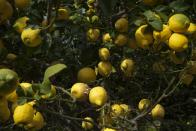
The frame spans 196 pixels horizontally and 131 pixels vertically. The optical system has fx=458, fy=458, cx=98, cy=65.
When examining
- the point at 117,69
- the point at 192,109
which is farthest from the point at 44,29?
the point at 192,109

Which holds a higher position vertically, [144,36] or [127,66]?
[144,36]

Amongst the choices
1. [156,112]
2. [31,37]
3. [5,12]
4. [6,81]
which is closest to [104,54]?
[156,112]

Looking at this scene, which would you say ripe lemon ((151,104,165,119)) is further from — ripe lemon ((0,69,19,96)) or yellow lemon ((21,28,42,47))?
ripe lemon ((0,69,19,96))

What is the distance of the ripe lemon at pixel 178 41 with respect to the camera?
228 cm

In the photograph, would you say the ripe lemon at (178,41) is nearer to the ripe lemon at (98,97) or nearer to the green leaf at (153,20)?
the green leaf at (153,20)

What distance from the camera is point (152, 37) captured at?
8.02 feet

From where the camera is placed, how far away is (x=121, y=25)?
269 centimetres

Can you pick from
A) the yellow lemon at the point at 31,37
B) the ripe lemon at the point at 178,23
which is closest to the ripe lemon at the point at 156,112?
the ripe lemon at the point at 178,23

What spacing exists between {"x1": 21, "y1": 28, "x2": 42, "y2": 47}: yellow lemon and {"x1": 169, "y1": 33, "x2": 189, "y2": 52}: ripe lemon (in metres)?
0.68

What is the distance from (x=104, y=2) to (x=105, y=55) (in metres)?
1.45

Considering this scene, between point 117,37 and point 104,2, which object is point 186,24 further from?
point 104,2

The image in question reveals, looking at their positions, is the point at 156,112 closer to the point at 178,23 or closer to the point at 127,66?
the point at 127,66

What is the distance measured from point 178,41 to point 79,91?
21.9 inches

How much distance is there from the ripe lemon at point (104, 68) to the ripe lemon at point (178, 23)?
1.97ft
